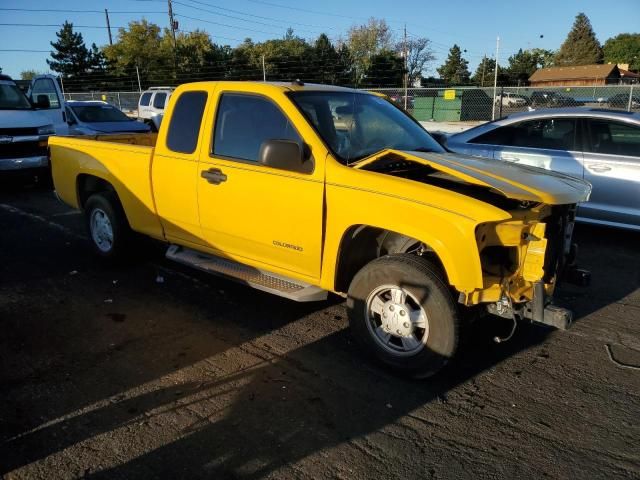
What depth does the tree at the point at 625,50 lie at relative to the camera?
327ft

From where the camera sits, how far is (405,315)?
12.0 feet

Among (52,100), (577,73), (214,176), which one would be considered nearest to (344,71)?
(577,73)

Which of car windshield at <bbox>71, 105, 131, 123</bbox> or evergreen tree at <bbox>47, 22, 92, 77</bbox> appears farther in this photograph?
evergreen tree at <bbox>47, 22, 92, 77</bbox>

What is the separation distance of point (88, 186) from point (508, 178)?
4.80 meters

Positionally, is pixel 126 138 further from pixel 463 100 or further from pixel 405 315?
pixel 463 100

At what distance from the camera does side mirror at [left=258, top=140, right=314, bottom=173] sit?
386cm

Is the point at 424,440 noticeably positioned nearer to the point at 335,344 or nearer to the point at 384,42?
the point at 335,344

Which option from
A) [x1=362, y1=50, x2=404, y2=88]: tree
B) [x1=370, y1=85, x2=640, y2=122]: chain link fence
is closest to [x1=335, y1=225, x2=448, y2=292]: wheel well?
[x1=370, y1=85, x2=640, y2=122]: chain link fence

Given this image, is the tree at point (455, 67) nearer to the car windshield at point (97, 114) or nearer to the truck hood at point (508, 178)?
the car windshield at point (97, 114)

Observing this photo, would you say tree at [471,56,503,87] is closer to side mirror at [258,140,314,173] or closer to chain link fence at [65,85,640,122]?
chain link fence at [65,85,640,122]

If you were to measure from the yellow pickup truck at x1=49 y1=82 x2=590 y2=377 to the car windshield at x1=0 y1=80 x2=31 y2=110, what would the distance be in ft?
26.2

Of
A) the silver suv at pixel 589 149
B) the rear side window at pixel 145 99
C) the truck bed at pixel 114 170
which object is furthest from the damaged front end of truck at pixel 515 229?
the rear side window at pixel 145 99

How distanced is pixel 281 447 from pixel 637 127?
5.83 meters

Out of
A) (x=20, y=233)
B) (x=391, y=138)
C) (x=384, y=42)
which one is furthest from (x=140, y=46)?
(x=391, y=138)
